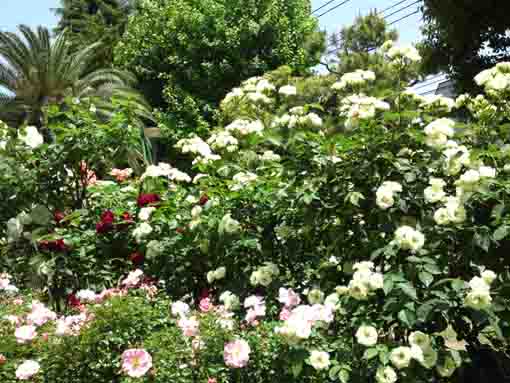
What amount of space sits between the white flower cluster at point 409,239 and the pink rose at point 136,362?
0.94m

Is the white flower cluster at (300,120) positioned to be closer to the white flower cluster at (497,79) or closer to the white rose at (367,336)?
the white flower cluster at (497,79)

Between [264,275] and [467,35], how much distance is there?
7553 mm

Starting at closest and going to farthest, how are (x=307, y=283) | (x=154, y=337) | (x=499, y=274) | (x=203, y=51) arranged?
(x=154, y=337), (x=499, y=274), (x=307, y=283), (x=203, y=51)

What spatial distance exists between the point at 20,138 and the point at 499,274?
2.58 m

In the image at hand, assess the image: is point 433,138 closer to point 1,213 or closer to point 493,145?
point 493,145

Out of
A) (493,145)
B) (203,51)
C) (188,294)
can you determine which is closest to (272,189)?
(188,294)

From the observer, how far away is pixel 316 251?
9.34 ft

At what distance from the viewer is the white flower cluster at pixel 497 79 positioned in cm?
267

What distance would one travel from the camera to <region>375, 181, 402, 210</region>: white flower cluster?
2293mm

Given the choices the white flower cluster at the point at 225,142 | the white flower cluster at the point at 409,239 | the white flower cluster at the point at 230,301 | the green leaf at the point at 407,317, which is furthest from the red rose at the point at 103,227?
the green leaf at the point at 407,317

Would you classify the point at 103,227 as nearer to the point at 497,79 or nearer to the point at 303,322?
the point at 303,322

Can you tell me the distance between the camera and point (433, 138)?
2.48 meters

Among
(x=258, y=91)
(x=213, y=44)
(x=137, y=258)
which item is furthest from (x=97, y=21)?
(x=137, y=258)

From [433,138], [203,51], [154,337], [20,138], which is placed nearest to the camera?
[154,337]
